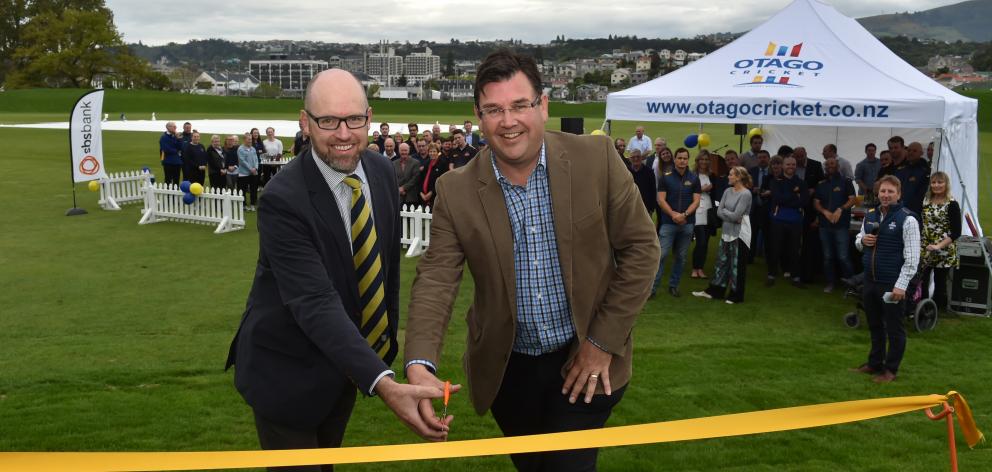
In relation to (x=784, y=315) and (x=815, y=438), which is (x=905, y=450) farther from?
(x=784, y=315)

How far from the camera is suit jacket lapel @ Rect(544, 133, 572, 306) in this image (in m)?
3.05

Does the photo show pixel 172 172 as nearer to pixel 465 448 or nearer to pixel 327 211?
pixel 327 211

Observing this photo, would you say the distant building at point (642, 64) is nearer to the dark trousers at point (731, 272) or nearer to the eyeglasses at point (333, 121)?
the dark trousers at point (731, 272)

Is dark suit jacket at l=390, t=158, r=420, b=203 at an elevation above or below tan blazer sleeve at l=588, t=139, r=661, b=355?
below

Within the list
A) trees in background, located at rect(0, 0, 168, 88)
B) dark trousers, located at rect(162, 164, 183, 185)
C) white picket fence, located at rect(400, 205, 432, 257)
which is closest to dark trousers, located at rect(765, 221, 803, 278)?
white picket fence, located at rect(400, 205, 432, 257)

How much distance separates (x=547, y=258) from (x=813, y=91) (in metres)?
9.27

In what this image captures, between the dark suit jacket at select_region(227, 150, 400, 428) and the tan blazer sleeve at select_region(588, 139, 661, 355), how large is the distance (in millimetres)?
851

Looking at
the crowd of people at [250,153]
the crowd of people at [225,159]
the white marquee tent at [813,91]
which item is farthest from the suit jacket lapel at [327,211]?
the crowd of people at [225,159]

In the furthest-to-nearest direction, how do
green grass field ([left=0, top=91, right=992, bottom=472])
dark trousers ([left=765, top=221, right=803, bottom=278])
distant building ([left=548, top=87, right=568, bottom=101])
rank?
distant building ([left=548, top=87, right=568, bottom=101]) < dark trousers ([left=765, top=221, right=803, bottom=278]) < green grass field ([left=0, top=91, right=992, bottom=472])

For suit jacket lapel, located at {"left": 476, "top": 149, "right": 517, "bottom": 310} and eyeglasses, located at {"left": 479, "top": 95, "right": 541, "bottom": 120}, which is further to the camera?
suit jacket lapel, located at {"left": 476, "top": 149, "right": 517, "bottom": 310}

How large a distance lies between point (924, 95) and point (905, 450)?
6.45m

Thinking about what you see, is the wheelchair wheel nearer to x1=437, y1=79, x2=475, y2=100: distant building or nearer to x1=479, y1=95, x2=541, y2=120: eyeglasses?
x1=479, y1=95, x2=541, y2=120: eyeglasses

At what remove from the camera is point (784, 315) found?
397 inches

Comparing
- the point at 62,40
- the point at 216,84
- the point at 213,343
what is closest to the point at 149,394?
the point at 213,343
